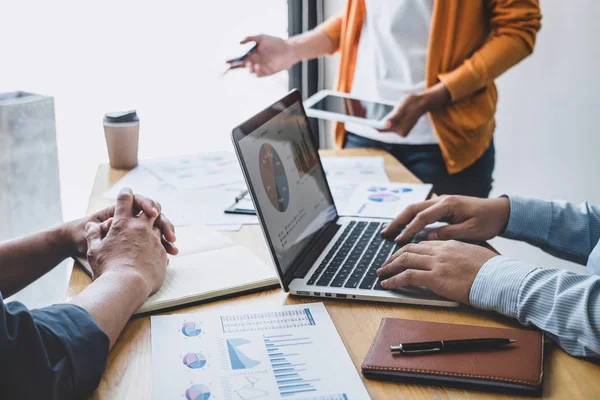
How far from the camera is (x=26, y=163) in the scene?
2.13 metres

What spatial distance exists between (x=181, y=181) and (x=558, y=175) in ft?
4.58

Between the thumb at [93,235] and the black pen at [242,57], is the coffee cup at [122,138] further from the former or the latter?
the thumb at [93,235]

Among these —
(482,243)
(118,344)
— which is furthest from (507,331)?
(118,344)

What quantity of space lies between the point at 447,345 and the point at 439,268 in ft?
0.57

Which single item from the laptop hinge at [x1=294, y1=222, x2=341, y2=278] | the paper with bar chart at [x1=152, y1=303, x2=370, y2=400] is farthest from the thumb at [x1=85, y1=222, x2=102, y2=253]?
the laptop hinge at [x1=294, y1=222, x2=341, y2=278]

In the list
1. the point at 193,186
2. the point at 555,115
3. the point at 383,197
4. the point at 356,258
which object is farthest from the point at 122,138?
the point at 555,115

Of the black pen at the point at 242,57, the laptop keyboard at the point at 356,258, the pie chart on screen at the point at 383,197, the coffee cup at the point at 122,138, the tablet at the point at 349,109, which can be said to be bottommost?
the laptop keyboard at the point at 356,258

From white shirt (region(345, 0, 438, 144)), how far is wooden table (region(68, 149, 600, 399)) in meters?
0.86

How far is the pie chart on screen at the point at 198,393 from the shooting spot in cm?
79

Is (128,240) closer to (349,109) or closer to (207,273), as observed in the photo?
(207,273)

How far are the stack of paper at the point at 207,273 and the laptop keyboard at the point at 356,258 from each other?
9cm

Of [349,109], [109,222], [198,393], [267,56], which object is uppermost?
[267,56]

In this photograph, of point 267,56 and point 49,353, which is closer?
point 49,353

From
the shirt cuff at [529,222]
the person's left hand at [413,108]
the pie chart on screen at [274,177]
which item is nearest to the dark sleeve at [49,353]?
the pie chart on screen at [274,177]
